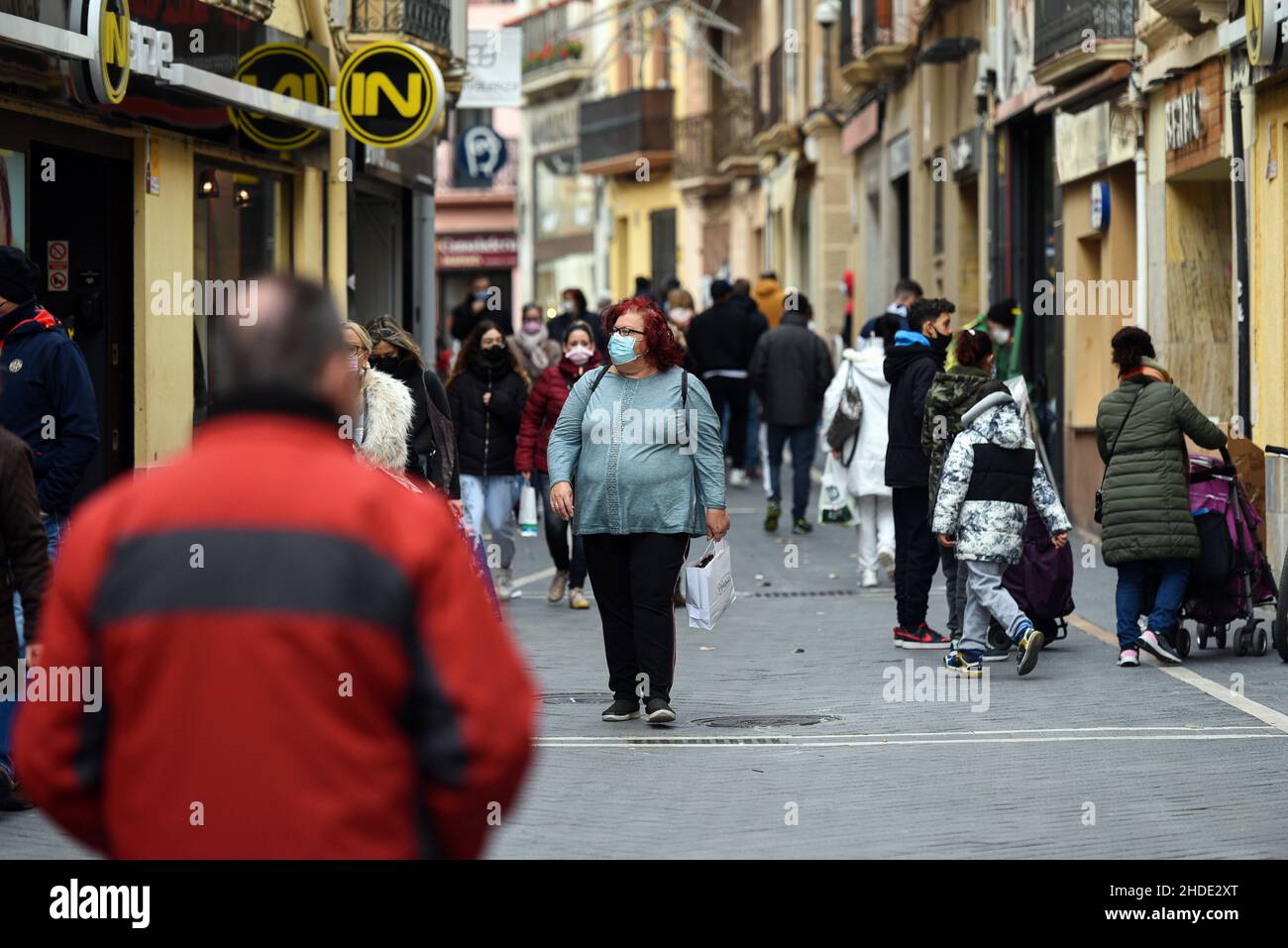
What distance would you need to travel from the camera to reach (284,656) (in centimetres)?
292

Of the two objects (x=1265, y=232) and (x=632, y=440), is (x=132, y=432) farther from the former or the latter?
(x=1265, y=232)

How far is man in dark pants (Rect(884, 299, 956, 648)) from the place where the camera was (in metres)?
11.9

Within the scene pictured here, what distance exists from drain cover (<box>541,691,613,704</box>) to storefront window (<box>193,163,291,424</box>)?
559cm

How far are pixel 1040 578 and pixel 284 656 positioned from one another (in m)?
8.72

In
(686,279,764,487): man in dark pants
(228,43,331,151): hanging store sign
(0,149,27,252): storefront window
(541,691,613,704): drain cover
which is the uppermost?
(228,43,331,151): hanging store sign

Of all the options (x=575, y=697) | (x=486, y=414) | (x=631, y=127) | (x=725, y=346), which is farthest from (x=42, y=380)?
(x=631, y=127)

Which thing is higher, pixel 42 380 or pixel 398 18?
pixel 398 18

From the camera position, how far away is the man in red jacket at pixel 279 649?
2.93m

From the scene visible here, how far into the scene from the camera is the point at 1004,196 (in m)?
22.1

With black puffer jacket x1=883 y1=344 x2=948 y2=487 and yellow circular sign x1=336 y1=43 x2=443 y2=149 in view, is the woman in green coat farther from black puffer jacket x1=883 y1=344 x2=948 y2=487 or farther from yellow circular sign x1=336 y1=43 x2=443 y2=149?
yellow circular sign x1=336 y1=43 x2=443 y2=149

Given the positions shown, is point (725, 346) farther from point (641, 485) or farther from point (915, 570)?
point (641, 485)

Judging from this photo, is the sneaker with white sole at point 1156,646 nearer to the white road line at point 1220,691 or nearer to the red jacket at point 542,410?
the white road line at point 1220,691

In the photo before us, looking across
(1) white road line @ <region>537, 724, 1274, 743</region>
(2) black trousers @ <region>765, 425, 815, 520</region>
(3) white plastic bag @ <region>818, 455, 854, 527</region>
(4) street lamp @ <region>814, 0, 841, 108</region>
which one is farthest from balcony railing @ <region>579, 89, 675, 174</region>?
(1) white road line @ <region>537, 724, 1274, 743</region>

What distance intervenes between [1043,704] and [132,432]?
7.37 meters
